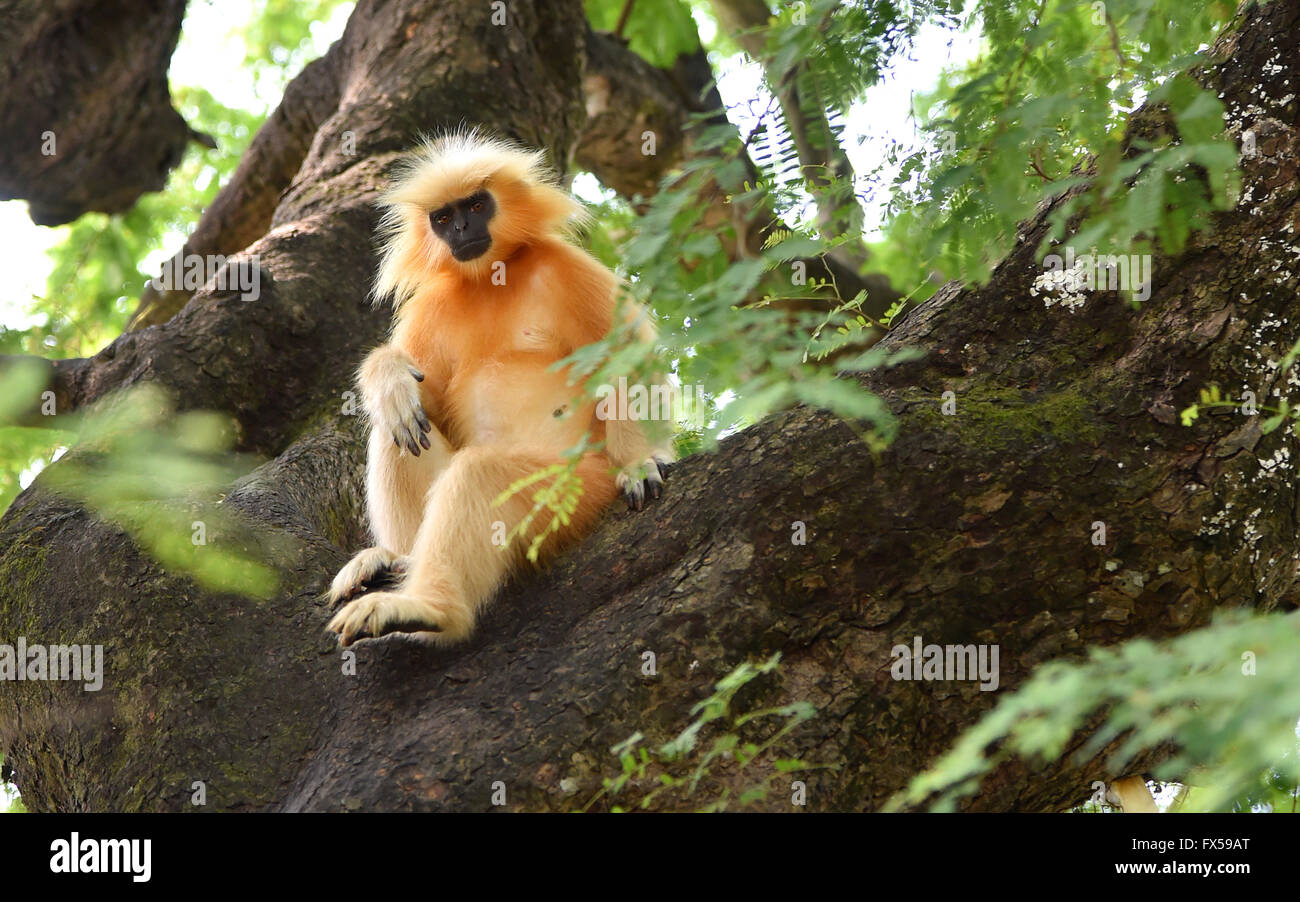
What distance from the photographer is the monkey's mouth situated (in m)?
5.21

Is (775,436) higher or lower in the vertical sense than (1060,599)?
higher

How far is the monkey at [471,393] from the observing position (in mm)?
3904

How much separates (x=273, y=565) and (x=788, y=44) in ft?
8.08

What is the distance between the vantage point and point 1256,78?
11.4 feet

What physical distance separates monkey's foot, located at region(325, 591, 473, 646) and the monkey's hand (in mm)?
1032

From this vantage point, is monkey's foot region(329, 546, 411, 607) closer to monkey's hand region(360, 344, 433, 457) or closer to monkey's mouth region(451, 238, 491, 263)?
monkey's hand region(360, 344, 433, 457)

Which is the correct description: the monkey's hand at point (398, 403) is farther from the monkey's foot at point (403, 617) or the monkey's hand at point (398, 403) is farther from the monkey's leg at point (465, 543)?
the monkey's foot at point (403, 617)

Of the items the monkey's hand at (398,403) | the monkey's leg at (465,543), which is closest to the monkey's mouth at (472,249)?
the monkey's hand at (398,403)

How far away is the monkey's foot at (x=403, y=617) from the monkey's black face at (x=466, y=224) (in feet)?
6.72

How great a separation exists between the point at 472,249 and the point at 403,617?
2.16m

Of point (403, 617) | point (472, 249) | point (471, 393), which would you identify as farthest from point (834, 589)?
point (472, 249)
